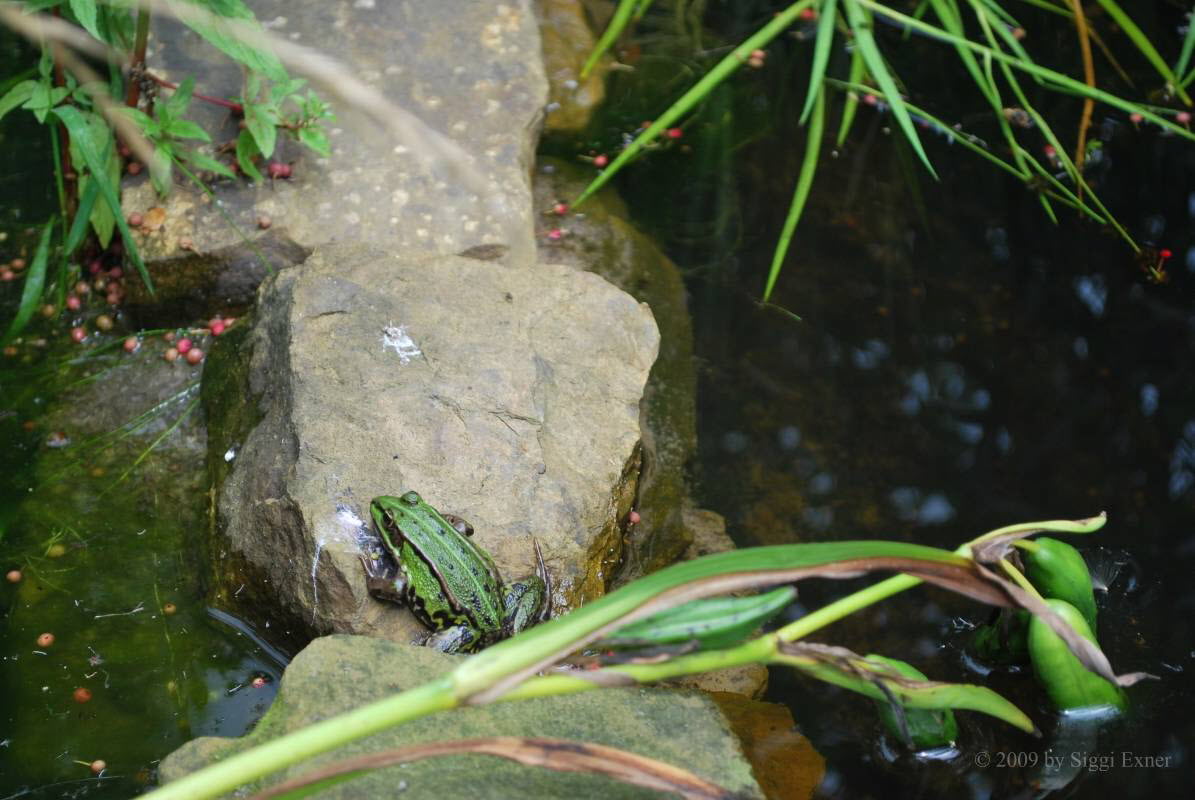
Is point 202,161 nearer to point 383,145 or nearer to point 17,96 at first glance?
point 17,96

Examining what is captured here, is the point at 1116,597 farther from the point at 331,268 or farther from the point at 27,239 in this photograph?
the point at 27,239

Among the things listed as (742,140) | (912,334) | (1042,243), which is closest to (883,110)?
(742,140)

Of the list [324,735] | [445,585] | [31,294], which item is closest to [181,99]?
[31,294]

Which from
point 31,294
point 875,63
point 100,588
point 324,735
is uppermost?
point 875,63

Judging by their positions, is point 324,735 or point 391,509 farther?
point 391,509

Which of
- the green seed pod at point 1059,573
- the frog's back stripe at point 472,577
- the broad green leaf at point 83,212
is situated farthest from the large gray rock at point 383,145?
the green seed pod at point 1059,573
